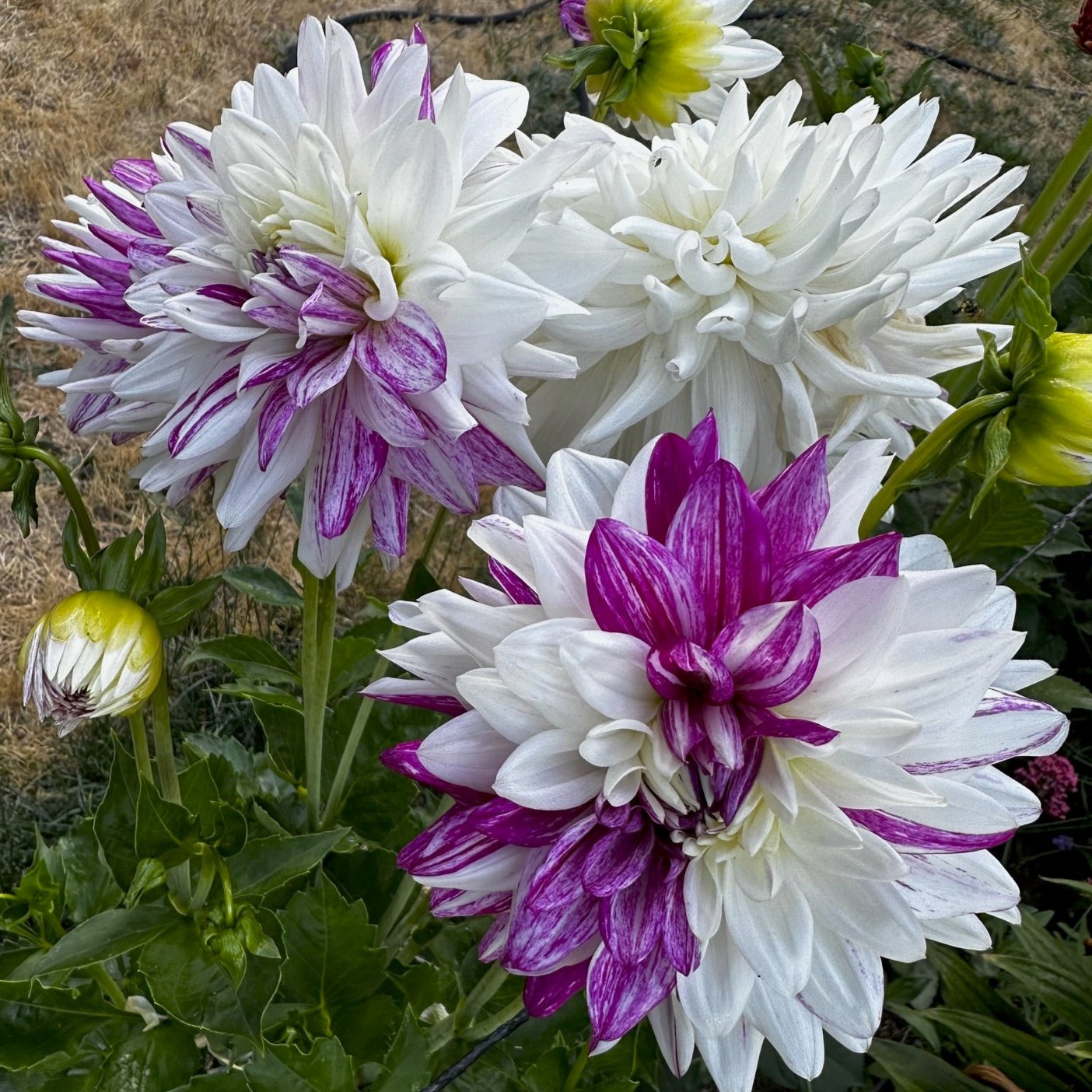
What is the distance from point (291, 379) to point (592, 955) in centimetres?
21

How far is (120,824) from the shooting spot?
479mm

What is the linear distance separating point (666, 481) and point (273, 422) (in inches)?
5.3

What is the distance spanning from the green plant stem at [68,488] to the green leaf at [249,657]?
0.14 m

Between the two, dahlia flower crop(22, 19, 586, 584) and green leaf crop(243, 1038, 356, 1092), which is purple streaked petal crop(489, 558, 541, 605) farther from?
green leaf crop(243, 1038, 356, 1092)

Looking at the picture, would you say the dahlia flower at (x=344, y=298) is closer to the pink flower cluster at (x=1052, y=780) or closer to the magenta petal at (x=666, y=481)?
the magenta petal at (x=666, y=481)

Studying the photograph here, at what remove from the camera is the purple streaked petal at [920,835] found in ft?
1.17

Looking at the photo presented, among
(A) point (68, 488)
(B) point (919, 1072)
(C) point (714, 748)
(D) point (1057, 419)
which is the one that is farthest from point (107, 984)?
(B) point (919, 1072)

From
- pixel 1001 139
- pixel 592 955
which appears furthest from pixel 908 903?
pixel 1001 139

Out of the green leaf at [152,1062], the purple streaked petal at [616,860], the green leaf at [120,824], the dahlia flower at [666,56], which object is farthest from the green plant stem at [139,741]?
the dahlia flower at [666,56]

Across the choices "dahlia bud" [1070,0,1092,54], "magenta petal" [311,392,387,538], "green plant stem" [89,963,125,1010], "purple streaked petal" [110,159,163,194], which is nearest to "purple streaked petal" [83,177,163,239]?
"purple streaked petal" [110,159,163,194]

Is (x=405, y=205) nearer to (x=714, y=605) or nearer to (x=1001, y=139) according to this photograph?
(x=714, y=605)

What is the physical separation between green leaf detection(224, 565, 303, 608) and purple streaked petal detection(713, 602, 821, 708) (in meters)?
0.40

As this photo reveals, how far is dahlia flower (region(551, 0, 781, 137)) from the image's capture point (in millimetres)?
533

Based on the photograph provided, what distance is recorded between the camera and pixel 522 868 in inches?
14.3
